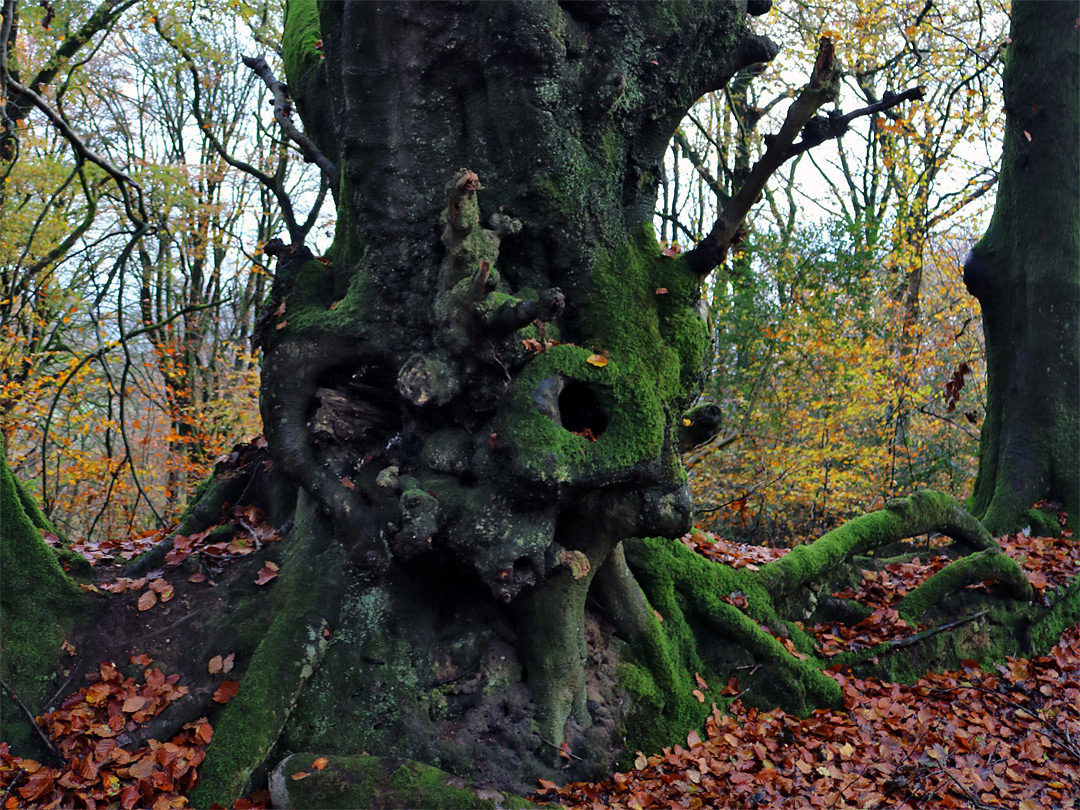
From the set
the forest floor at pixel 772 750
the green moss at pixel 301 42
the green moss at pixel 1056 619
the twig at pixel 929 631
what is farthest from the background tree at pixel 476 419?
the green moss at pixel 1056 619

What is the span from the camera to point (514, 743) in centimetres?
431

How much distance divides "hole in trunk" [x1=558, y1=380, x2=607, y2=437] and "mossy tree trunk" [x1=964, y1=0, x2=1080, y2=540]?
5.69m

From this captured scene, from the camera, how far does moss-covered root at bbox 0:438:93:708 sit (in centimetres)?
403

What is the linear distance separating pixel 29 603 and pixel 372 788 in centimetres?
210

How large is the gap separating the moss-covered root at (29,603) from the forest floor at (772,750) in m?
0.21

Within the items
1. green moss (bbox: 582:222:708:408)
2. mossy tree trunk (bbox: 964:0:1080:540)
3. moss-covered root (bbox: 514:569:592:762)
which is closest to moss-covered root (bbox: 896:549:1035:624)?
mossy tree trunk (bbox: 964:0:1080:540)

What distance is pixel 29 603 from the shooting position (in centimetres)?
419

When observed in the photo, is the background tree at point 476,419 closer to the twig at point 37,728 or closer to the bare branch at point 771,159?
the bare branch at point 771,159

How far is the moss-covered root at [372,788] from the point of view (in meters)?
3.73

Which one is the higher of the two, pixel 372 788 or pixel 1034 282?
pixel 1034 282

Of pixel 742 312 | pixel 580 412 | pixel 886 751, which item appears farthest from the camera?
pixel 742 312

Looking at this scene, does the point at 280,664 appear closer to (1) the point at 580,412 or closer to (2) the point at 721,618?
(1) the point at 580,412

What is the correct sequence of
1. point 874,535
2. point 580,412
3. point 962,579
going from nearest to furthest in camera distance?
point 580,412 < point 962,579 < point 874,535

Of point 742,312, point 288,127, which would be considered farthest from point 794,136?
point 742,312
